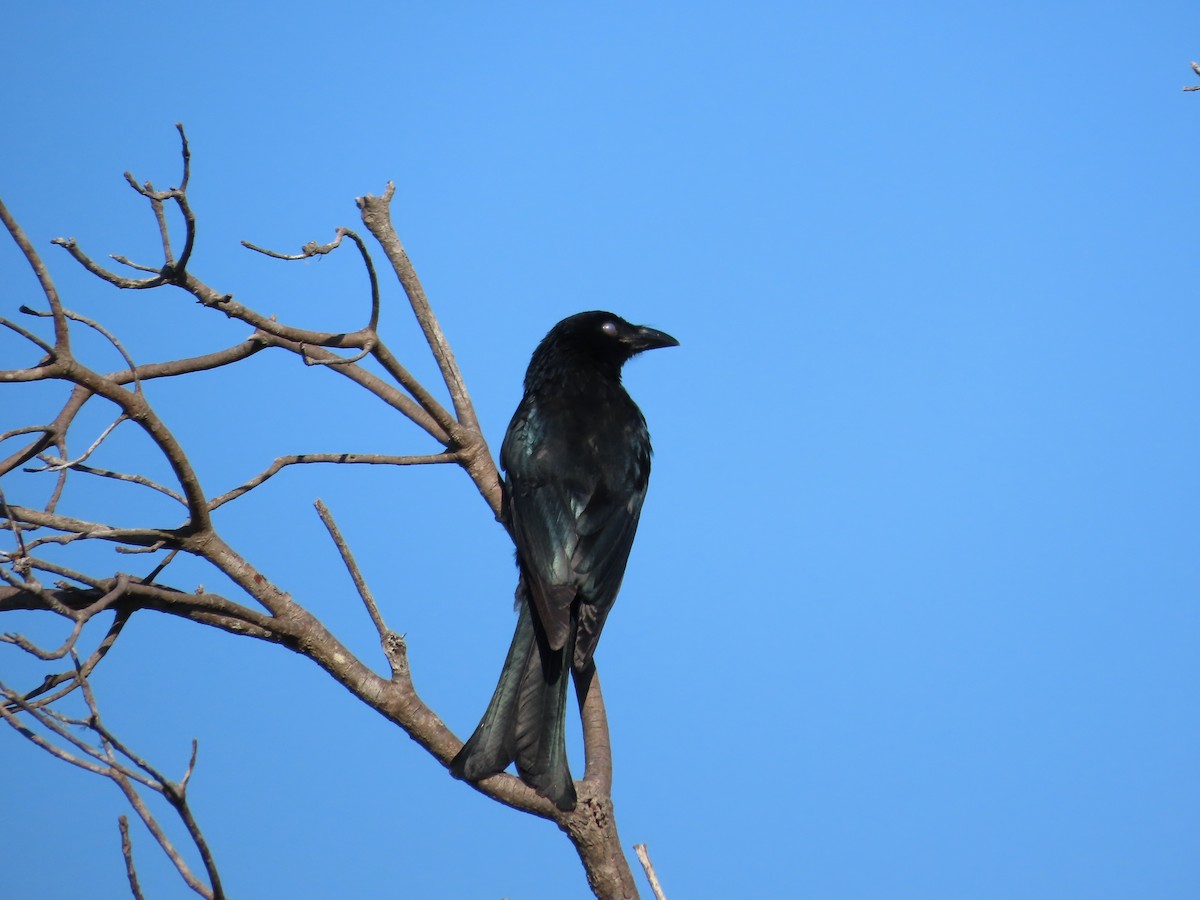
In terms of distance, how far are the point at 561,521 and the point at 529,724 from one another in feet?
3.59

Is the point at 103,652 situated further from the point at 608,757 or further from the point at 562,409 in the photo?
the point at 562,409

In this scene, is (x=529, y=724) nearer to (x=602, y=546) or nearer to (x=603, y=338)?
(x=602, y=546)

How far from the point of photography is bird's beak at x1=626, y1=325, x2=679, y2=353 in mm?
6500

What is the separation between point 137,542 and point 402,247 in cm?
165

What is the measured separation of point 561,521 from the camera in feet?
16.9

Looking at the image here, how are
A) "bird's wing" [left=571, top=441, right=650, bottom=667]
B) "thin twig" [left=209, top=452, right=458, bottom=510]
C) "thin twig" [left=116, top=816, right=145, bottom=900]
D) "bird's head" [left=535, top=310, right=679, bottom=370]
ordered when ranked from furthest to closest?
"bird's head" [left=535, top=310, right=679, bottom=370]
"bird's wing" [left=571, top=441, right=650, bottom=667]
"thin twig" [left=209, top=452, right=458, bottom=510]
"thin twig" [left=116, top=816, right=145, bottom=900]

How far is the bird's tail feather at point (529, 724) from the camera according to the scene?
404 centimetres

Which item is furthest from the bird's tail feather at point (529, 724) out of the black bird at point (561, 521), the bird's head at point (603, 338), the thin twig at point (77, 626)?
the bird's head at point (603, 338)

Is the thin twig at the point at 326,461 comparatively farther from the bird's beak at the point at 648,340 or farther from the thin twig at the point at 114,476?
the bird's beak at the point at 648,340

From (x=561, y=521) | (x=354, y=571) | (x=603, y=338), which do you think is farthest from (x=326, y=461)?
(x=603, y=338)

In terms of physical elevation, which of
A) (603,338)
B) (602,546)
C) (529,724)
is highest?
(603,338)

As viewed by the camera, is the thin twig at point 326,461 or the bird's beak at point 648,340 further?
the bird's beak at point 648,340

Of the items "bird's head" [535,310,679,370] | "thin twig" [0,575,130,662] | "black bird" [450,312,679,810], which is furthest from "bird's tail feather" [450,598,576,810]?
"bird's head" [535,310,679,370]

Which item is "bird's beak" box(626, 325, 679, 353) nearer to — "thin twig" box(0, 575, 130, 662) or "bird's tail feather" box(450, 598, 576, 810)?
"bird's tail feather" box(450, 598, 576, 810)
